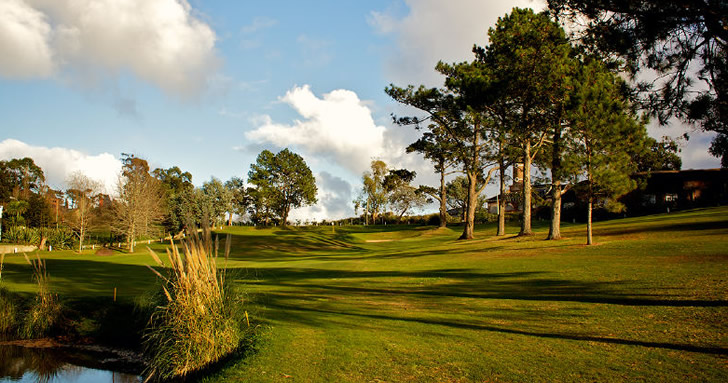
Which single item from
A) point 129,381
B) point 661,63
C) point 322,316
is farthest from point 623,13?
point 129,381

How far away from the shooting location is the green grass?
6984mm

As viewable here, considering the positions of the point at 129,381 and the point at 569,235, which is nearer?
the point at 129,381

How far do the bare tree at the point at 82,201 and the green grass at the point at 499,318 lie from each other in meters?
34.4

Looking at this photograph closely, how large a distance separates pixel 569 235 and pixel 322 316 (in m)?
23.0

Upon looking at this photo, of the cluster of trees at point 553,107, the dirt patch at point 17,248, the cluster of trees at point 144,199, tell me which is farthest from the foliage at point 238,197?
the cluster of trees at point 553,107

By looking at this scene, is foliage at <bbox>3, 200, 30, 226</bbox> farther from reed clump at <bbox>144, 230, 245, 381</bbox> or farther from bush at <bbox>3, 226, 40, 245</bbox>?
reed clump at <bbox>144, 230, 245, 381</bbox>

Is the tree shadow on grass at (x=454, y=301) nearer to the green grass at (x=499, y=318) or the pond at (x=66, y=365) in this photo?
the green grass at (x=499, y=318)

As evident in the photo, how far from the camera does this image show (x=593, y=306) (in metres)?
10.5

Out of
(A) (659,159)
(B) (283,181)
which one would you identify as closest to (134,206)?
(B) (283,181)

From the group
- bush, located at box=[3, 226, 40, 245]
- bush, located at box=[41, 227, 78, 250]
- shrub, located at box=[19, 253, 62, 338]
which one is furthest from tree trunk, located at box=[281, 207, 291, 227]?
shrub, located at box=[19, 253, 62, 338]

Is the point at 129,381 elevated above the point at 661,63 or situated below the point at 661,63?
below

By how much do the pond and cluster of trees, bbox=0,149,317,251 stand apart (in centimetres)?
3097

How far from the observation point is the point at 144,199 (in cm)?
5194

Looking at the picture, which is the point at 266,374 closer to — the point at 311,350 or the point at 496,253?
the point at 311,350
